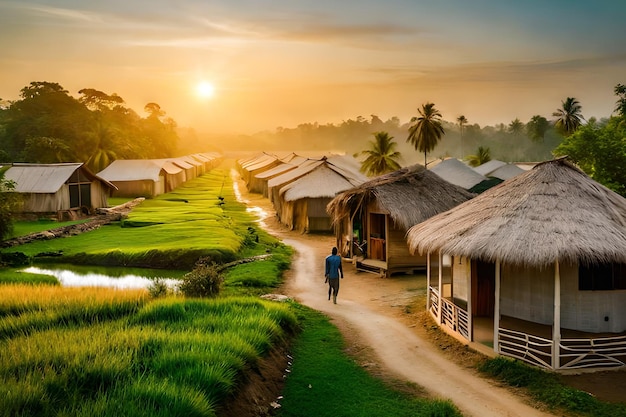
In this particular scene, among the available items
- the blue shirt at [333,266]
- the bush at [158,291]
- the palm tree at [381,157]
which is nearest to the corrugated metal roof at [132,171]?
the palm tree at [381,157]

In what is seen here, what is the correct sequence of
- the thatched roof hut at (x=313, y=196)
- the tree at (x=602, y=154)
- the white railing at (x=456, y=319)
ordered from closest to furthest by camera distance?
the white railing at (x=456, y=319) < the tree at (x=602, y=154) < the thatched roof hut at (x=313, y=196)

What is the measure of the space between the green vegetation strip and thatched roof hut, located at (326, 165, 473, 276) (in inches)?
375

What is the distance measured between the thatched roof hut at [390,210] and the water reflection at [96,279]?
8853 mm

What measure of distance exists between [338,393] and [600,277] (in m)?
8.02

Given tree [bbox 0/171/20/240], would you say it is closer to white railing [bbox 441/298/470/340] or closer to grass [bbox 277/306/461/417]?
grass [bbox 277/306/461/417]

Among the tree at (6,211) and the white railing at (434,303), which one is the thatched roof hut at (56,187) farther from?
the white railing at (434,303)

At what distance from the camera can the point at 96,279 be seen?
24016 millimetres

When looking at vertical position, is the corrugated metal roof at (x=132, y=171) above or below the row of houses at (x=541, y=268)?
above

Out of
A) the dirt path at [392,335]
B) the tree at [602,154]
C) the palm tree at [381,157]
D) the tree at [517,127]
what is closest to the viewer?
the dirt path at [392,335]

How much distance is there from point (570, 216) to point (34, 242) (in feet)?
96.6

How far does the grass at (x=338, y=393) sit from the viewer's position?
380 inches

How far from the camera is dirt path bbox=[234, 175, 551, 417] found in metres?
10.4

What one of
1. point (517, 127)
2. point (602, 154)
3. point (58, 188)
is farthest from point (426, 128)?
point (517, 127)

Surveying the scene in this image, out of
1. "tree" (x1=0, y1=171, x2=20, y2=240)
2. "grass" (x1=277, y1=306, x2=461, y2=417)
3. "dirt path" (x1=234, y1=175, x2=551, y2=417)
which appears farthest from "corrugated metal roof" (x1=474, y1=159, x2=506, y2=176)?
"grass" (x1=277, y1=306, x2=461, y2=417)
